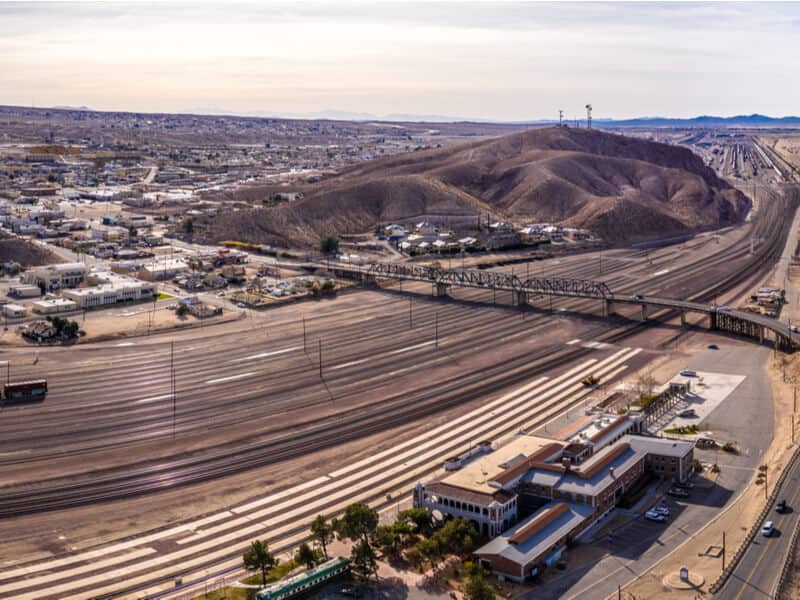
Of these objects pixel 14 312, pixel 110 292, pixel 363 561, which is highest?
pixel 363 561

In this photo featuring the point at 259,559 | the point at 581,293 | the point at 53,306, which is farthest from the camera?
the point at 581,293

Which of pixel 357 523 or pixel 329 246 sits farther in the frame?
pixel 329 246

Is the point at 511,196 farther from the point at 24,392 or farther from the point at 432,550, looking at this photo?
the point at 432,550

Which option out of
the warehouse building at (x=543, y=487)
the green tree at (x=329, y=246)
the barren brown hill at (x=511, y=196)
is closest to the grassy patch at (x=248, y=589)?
the warehouse building at (x=543, y=487)

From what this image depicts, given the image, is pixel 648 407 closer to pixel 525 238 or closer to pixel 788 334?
pixel 788 334

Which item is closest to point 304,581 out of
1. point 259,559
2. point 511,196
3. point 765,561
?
point 259,559

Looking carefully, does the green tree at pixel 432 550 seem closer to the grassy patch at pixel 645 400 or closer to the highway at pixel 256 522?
the highway at pixel 256 522

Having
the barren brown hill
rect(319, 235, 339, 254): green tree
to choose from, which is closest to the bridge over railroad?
rect(319, 235, 339, 254): green tree
